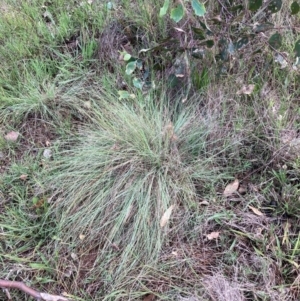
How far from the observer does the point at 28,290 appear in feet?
5.42

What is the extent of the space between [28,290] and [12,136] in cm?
99

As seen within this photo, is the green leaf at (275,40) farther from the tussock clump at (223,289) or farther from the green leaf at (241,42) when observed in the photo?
the tussock clump at (223,289)

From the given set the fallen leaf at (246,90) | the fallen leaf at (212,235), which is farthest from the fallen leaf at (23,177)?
the fallen leaf at (246,90)

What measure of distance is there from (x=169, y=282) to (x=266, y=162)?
2.56 feet

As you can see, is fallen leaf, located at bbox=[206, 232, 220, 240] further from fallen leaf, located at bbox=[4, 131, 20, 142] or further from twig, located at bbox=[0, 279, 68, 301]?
fallen leaf, located at bbox=[4, 131, 20, 142]

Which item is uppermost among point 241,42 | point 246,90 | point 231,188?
point 241,42

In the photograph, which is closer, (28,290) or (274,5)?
(28,290)

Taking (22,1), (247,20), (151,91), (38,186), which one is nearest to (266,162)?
(151,91)

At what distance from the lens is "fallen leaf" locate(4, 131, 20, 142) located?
2.28m

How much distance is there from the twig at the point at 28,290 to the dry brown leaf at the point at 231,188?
89 cm

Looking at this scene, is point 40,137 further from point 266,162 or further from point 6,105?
point 266,162

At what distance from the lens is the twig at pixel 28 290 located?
1.65 metres

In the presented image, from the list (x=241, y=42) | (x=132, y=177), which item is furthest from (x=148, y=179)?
(x=241, y=42)

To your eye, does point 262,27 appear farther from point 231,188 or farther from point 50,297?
point 50,297
